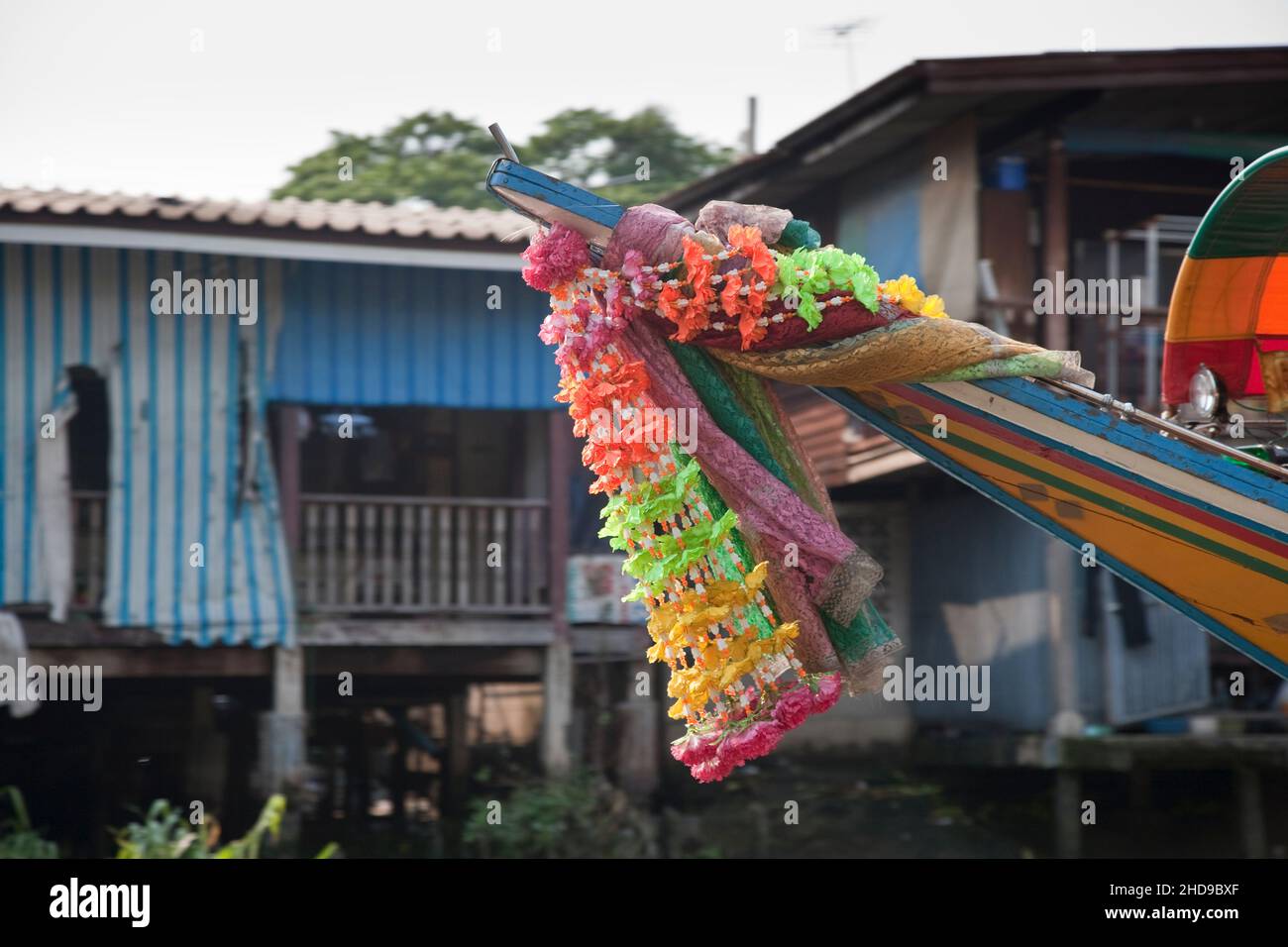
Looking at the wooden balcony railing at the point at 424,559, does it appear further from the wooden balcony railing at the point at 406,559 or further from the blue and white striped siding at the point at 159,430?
the blue and white striped siding at the point at 159,430

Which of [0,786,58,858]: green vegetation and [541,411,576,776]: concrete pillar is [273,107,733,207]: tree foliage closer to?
[541,411,576,776]: concrete pillar

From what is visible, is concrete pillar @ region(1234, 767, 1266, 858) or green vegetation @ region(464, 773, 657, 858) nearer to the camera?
green vegetation @ region(464, 773, 657, 858)

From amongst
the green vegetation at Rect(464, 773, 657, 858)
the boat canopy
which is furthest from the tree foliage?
the boat canopy

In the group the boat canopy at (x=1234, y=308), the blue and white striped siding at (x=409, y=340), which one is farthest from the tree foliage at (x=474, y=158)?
the boat canopy at (x=1234, y=308)

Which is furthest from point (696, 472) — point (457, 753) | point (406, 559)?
point (457, 753)

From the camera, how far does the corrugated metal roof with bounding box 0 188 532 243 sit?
10254 mm

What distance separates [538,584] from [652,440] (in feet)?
25.5

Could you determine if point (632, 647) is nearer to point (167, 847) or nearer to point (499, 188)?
point (167, 847)

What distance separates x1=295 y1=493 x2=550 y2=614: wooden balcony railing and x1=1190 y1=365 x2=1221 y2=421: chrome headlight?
695 centimetres

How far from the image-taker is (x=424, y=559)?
36.6 feet

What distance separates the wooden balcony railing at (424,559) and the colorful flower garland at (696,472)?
7.29 metres

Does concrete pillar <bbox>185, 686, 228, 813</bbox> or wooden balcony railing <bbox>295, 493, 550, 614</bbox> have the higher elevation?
wooden balcony railing <bbox>295, 493, 550, 614</bbox>

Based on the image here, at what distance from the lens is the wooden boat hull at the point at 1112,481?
400cm

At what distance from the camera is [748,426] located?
392cm
